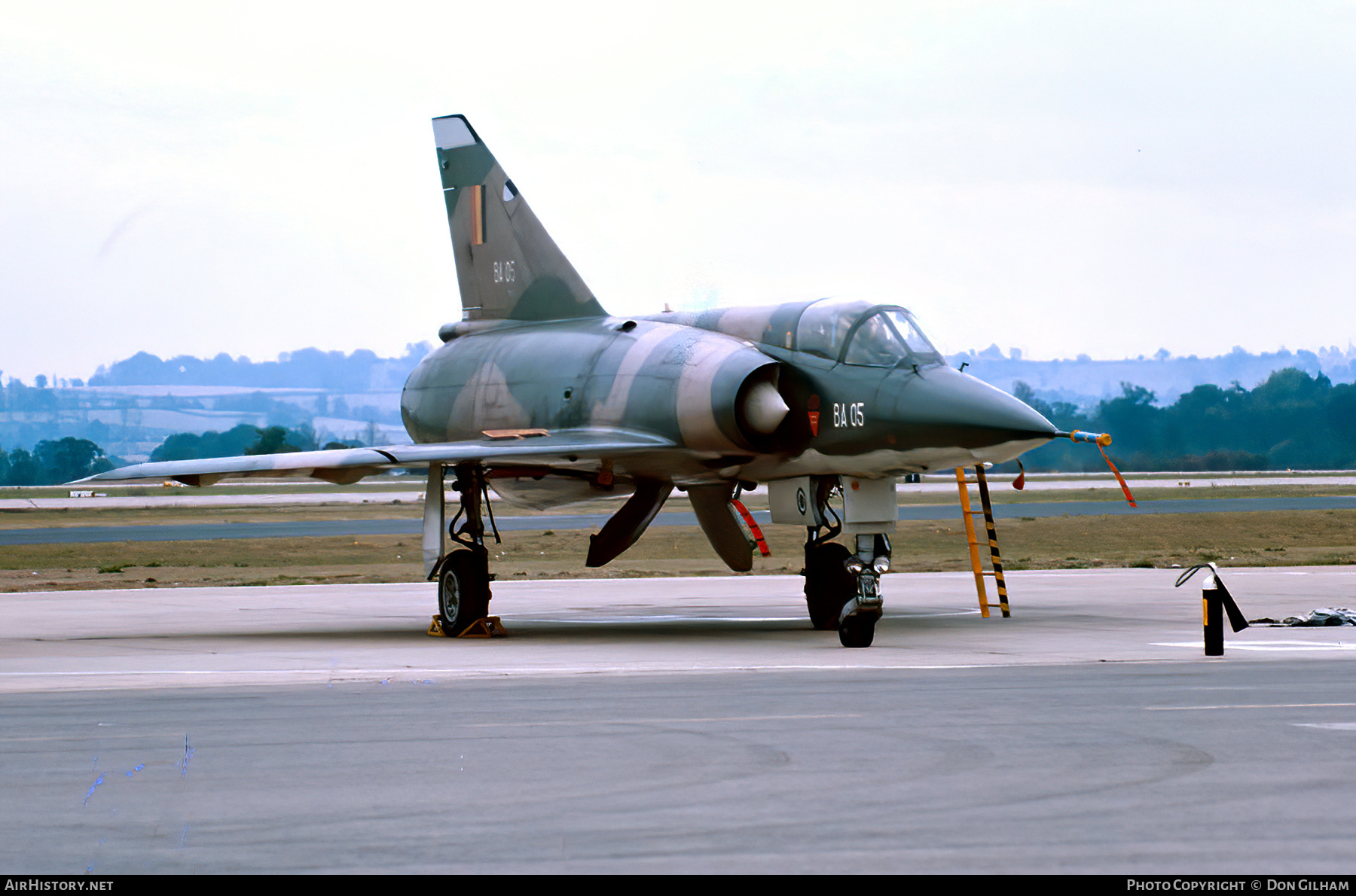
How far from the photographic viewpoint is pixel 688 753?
8.19 metres

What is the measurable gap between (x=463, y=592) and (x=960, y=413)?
244 inches

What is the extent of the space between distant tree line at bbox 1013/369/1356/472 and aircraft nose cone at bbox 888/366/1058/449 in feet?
281

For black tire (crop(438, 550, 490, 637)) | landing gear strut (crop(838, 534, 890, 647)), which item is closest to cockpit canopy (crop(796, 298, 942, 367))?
landing gear strut (crop(838, 534, 890, 647))

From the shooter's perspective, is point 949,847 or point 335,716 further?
point 335,716

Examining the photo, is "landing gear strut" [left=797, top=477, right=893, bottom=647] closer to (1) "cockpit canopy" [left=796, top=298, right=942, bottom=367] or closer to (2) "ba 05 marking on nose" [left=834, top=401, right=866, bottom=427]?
(2) "ba 05 marking on nose" [left=834, top=401, right=866, bottom=427]

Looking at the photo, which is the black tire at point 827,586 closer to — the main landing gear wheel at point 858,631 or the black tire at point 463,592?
the main landing gear wheel at point 858,631

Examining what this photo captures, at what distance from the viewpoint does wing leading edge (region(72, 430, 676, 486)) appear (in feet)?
54.3

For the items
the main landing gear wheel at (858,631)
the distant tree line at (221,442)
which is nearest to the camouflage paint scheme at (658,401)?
the main landing gear wheel at (858,631)

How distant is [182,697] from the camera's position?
11.1 meters

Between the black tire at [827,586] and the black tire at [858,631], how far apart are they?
113 inches

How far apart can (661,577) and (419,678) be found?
15.2 m

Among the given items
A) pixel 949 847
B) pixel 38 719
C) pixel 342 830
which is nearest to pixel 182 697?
pixel 38 719

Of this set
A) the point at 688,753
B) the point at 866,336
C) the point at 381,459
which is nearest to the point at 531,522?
the point at 381,459

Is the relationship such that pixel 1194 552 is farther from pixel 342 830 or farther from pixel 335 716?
pixel 342 830
